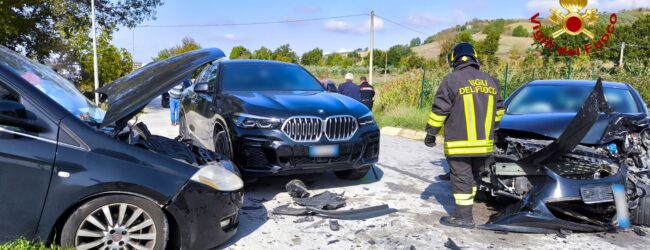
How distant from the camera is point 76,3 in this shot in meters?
22.5

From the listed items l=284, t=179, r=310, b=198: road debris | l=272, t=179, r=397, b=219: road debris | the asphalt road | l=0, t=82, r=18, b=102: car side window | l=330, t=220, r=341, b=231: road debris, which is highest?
l=0, t=82, r=18, b=102: car side window

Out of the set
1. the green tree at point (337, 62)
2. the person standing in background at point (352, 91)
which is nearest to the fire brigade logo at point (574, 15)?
the person standing in background at point (352, 91)

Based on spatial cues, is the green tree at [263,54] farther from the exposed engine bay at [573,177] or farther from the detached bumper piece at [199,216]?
the detached bumper piece at [199,216]

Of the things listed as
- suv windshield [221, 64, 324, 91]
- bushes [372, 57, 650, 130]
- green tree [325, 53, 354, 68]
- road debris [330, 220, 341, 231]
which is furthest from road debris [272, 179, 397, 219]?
green tree [325, 53, 354, 68]

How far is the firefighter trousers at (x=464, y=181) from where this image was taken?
4363 millimetres

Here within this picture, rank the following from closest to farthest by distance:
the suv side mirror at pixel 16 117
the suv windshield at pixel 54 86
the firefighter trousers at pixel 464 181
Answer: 1. the suv side mirror at pixel 16 117
2. the suv windshield at pixel 54 86
3. the firefighter trousers at pixel 464 181

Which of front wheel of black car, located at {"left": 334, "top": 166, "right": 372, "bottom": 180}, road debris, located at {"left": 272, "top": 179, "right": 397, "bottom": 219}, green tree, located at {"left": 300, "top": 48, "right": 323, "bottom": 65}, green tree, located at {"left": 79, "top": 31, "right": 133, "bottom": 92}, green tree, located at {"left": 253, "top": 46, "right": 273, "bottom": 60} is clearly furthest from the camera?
green tree, located at {"left": 300, "top": 48, "right": 323, "bottom": 65}

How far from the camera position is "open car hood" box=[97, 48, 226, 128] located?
3.37m

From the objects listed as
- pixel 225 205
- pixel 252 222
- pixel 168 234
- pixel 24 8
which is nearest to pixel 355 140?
pixel 252 222

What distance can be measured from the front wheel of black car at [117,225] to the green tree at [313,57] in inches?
2266

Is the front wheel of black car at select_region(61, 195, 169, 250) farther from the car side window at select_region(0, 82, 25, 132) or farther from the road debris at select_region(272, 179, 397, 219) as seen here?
the road debris at select_region(272, 179, 397, 219)

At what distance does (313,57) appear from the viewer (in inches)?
2437

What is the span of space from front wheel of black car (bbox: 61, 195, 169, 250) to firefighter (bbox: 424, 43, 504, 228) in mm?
2473

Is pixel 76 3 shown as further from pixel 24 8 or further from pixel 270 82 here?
pixel 270 82
